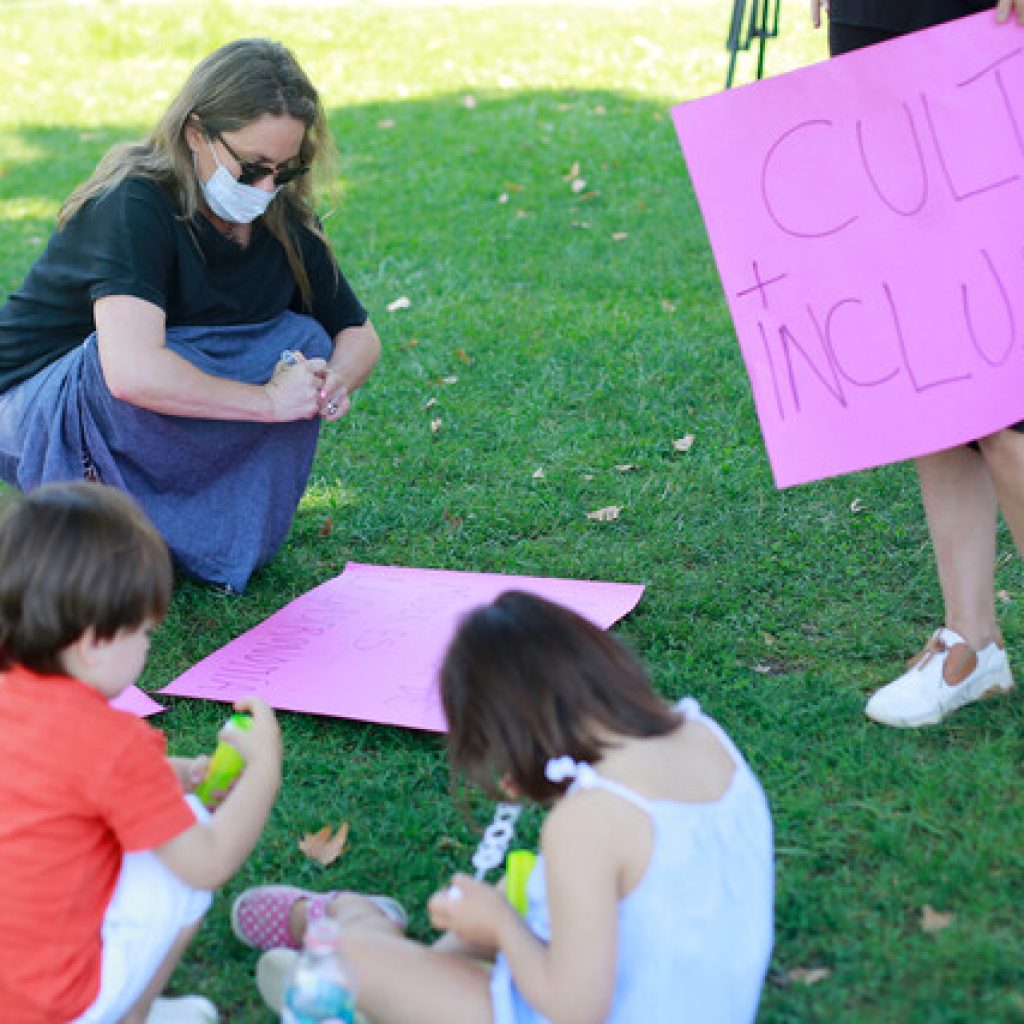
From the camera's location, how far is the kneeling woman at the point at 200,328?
3.17 metres

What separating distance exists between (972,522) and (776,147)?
76 cm

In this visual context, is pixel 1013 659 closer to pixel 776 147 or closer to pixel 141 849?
pixel 776 147

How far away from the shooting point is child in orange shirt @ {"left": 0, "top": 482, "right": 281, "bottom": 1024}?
183 cm

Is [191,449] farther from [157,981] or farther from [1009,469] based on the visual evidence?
[1009,469]

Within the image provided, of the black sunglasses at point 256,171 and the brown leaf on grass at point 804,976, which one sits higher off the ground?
the black sunglasses at point 256,171

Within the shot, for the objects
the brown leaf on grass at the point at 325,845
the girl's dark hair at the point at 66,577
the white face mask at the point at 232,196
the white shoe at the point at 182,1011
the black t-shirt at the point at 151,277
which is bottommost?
the brown leaf on grass at the point at 325,845

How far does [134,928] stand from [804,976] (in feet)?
3.07

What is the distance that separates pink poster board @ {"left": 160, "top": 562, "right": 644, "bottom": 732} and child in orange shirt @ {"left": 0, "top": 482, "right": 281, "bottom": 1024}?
3.06 feet

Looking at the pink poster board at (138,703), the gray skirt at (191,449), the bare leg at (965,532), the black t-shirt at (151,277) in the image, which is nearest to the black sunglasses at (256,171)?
the black t-shirt at (151,277)

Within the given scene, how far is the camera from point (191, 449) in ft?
11.2

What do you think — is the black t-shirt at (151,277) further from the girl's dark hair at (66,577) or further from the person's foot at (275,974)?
the person's foot at (275,974)

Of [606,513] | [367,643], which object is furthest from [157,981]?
[606,513]

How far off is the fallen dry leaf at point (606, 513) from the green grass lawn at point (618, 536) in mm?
28

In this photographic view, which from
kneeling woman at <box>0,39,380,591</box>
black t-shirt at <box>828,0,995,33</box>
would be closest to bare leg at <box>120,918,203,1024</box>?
kneeling woman at <box>0,39,380,591</box>
